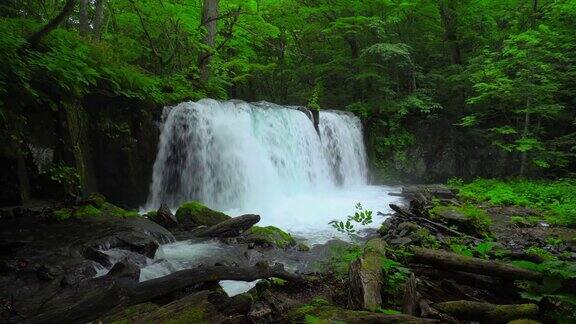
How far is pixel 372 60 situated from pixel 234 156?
35.2 ft

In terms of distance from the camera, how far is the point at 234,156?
11.9m

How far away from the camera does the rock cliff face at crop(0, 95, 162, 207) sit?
25.5 ft

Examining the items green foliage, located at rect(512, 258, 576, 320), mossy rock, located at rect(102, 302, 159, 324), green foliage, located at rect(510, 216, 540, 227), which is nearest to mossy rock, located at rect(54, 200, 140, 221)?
mossy rock, located at rect(102, 302, 159, 324)

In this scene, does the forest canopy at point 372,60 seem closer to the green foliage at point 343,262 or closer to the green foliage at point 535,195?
the green foliage at point 535,195

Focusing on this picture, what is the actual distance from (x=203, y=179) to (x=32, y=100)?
4.82 metres

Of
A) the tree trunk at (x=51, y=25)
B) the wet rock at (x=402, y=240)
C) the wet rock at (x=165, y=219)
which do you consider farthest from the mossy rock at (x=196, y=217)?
the tree trunk at (x=51, y=25)

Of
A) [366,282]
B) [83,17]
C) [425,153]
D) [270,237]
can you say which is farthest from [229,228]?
[425,153]

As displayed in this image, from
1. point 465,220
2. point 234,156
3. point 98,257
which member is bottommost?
point 98,257

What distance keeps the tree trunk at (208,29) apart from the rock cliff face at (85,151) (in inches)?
149

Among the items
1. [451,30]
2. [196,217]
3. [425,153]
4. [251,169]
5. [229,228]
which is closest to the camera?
[229,228]

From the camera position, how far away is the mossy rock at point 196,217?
27.7 feet

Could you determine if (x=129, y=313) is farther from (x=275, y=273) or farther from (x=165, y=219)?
(x=165, y=219)

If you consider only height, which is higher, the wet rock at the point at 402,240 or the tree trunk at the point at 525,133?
the tree trunk at the point at 525,133

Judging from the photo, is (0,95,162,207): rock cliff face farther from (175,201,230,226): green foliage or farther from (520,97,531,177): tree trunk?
(520,97,531,177): tree trunk
